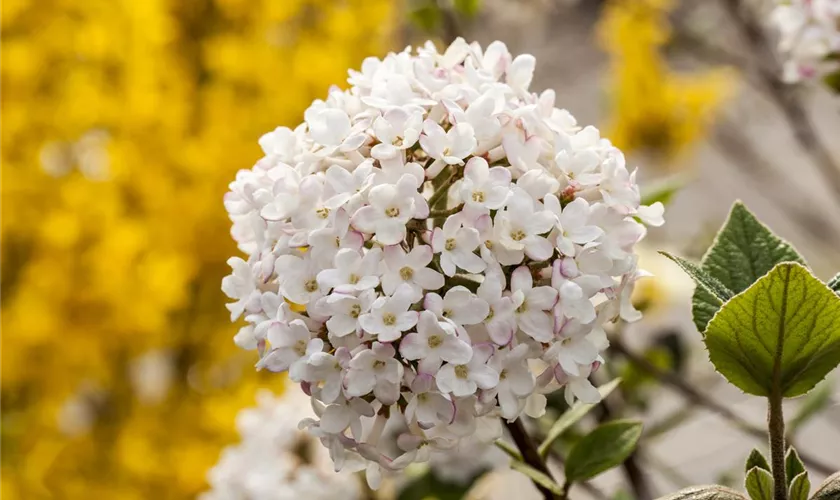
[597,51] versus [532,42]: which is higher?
[597,51]

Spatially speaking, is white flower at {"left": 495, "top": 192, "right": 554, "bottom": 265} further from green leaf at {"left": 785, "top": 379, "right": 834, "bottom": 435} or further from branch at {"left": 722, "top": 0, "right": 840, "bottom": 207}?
branch at {"left": 722, "top": 0, "right": 840, "bottom": 207}

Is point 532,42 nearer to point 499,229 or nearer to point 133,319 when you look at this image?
point 133,319

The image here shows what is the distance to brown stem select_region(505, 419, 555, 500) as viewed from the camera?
1.11 feet

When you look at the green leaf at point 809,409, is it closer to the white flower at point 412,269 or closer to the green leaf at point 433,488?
the green leaf at point 433,488

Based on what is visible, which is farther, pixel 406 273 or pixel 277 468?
pixel 277 468

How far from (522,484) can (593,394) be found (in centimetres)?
72

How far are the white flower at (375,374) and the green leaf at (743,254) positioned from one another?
0.13 meters

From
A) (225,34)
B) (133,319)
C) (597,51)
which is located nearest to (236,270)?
(133,319)

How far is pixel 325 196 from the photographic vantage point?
0.29 metres

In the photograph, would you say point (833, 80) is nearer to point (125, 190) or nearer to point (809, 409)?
point (809, 409)

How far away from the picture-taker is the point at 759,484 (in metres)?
0.29

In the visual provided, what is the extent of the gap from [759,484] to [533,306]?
0.31ft

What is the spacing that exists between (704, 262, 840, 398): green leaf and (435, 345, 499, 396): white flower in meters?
0.07

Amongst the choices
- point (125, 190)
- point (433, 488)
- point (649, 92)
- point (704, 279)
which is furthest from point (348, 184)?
point (649, 92)
